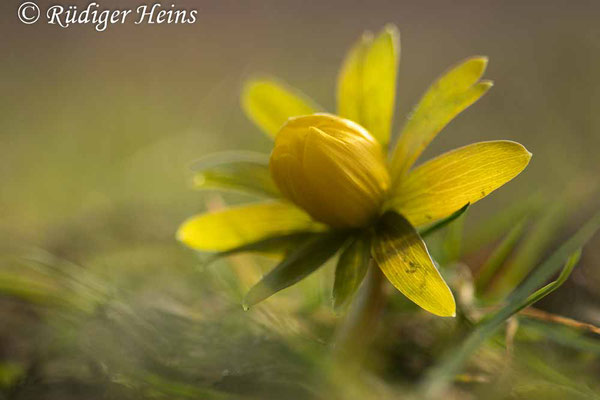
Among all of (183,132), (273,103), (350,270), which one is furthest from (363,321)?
(183,132)

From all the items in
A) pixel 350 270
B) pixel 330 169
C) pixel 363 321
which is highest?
pixel 330 169

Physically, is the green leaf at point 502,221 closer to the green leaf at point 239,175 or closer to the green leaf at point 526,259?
the green leaf at point 526,259

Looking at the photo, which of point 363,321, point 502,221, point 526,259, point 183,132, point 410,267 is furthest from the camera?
point 183,132

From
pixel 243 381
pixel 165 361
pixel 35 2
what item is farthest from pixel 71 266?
pixel 35 2

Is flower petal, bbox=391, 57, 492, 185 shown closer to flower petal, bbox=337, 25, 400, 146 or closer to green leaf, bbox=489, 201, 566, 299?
flower petal, bbox=337, 25, 400, 146

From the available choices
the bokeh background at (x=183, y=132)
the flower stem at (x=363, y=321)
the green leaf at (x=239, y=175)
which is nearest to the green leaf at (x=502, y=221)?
the bokeh background at (x=183, y=132)

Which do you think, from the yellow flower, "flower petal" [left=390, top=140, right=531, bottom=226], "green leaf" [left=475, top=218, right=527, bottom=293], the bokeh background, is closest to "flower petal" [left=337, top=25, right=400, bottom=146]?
the yellow flower

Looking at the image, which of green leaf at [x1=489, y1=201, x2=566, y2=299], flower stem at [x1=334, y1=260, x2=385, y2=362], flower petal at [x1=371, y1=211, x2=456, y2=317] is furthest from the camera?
green leaf at [x1=489, y1=201, x2=566, y2=299]

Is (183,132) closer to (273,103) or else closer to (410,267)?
(273,103)
